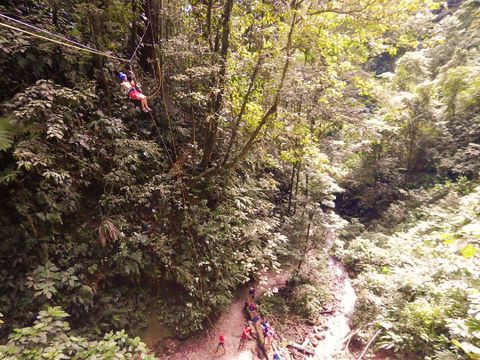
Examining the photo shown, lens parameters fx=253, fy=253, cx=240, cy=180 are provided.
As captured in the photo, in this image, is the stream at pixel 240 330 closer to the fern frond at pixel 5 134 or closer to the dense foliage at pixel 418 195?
the dense foliage at pixel 418 195

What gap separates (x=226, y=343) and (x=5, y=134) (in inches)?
263

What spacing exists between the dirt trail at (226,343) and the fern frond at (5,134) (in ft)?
17.0

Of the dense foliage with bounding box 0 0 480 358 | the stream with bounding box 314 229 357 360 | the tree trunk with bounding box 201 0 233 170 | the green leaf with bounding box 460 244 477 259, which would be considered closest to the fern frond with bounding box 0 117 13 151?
the dense foliage with bounding box 0 0 480 358

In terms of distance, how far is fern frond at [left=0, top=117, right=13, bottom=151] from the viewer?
356cm

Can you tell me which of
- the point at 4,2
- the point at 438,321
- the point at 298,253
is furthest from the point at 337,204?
the point at 4,2

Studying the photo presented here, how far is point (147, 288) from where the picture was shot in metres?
5.99

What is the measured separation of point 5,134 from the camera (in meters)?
3.65

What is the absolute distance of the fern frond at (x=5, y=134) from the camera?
3.56m

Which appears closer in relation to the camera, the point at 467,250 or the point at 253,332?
the point at 467,250

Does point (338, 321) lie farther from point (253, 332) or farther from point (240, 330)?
point (240, 330)

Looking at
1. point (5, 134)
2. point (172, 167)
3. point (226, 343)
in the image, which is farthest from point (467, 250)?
point (226, 343)

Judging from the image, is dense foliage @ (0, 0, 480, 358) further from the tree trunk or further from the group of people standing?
the group of people standing

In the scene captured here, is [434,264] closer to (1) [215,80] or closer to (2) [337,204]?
(1) [215,80]

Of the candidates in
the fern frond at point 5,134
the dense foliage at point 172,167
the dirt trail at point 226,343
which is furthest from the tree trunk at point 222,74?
the dirt trail at point 226,343
